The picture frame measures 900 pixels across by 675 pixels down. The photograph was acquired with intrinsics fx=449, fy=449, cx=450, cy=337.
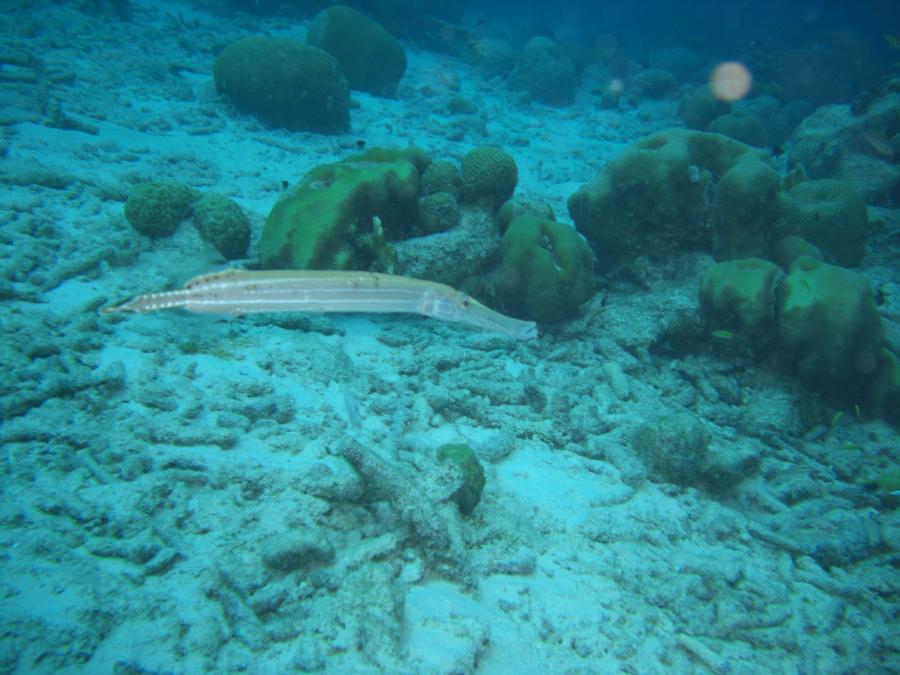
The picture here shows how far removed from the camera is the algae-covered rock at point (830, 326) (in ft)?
19.1

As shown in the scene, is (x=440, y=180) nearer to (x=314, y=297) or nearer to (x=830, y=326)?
(x=314, y=297)

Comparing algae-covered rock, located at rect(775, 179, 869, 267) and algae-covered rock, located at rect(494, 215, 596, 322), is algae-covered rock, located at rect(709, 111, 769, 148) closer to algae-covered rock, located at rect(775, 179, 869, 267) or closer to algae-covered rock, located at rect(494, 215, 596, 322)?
algae-covered rock, located at rect(775, 179, 869, 267)

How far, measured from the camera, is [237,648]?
265 centimetres

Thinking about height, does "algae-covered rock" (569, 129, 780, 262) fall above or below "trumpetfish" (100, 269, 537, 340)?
above

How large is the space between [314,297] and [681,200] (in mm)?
6173

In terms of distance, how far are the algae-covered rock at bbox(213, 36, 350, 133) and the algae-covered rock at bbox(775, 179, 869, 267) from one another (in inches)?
475

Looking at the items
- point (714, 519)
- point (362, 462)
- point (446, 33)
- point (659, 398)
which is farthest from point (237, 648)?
point (446, 33)

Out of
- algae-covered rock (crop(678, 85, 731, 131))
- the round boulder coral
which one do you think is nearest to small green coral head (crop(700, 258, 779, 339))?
the round boulder coral

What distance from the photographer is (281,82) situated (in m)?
12.7

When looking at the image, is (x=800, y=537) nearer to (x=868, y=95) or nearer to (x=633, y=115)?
(x=868, y=95)

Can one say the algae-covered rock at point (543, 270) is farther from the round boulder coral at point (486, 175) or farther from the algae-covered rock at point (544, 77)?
the algae-covered rock at point (544, 77)

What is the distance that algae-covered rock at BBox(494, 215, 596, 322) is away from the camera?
6.67m

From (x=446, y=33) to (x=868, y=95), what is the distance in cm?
1963

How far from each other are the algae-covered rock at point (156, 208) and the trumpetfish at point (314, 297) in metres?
3.24
